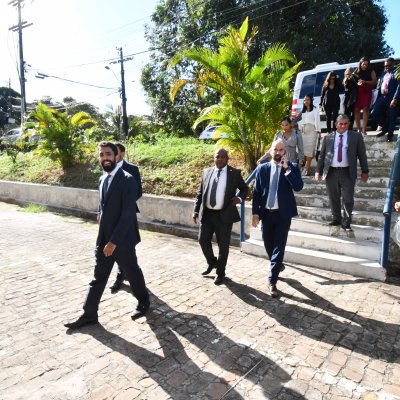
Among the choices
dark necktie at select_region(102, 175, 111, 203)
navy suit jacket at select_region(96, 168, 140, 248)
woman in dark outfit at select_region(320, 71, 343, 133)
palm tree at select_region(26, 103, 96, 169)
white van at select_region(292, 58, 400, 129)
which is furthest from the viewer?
palm tree at select_region(26, 103, 96, 169)

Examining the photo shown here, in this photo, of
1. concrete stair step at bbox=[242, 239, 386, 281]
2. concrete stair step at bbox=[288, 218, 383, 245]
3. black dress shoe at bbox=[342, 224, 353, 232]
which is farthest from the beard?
black dress shoe at bbox=[342, 224, 353, 232]

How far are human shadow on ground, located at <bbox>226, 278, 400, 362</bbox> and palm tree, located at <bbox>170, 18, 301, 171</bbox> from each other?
409cm

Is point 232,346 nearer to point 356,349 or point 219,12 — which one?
point 356,349

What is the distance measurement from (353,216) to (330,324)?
2.59 meters

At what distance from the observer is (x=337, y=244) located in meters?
5.12

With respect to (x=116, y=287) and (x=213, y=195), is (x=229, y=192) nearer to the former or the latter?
(x=213, y=195)

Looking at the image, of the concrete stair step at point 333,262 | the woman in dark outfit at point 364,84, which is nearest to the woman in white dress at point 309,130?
the woman in dark outfit at point 364,84

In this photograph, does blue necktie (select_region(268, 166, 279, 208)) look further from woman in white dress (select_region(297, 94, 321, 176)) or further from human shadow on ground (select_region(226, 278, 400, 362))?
woman in white dress (select_region(297, 94, 321, 176))

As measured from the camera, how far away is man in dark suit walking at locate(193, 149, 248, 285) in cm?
446

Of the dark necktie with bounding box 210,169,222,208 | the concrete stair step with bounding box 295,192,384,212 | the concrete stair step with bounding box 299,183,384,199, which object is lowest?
the concrete stair step with bounding box 295,192,384,212

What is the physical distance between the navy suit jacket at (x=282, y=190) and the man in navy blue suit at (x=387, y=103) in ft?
12.6

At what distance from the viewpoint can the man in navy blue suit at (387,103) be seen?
6754mm

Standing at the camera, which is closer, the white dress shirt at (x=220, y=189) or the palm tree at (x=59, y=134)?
the white dress shirt at (x=220, y=189)

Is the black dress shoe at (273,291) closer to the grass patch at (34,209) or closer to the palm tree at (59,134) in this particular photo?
the grass patch at (34,209)
